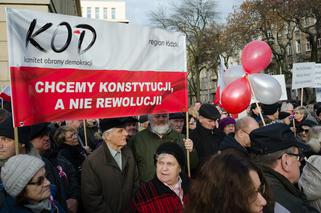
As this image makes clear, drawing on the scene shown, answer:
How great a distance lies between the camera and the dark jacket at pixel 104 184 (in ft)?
12.2

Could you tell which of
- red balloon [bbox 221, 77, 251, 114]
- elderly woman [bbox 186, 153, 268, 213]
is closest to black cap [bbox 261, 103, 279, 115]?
red balloon [bbox 221, 77, 251, 114]

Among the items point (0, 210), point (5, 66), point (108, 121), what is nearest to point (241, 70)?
point (108, 121)

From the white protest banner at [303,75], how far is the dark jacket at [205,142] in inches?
158

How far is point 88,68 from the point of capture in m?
3.26

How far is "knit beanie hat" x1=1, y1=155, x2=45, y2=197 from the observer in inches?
103

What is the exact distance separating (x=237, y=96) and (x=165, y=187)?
2.60 meters

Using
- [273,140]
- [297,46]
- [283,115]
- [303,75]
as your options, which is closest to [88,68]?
[273,140]

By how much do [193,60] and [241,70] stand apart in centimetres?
3913

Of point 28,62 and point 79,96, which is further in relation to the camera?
point 79,96

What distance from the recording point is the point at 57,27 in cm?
307

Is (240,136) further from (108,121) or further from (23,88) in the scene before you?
(23,88)

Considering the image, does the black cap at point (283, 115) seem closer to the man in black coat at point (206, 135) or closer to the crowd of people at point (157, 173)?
the man in black coat at point (206, 135)

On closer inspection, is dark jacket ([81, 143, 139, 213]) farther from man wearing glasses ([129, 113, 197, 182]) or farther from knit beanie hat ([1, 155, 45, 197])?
knit beanie hat ([1, 155, 45, 197])

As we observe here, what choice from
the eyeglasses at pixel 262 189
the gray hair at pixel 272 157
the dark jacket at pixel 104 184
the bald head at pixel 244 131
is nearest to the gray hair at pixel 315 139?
the bald head at pixel 244 131
